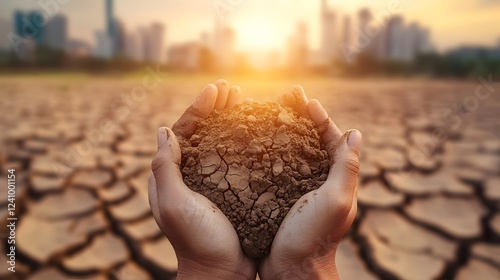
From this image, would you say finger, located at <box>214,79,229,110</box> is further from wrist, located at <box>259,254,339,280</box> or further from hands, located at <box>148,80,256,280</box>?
wrist, located at <box>259,254,339,280</box>

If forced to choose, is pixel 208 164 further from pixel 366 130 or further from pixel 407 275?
pixel 366 130

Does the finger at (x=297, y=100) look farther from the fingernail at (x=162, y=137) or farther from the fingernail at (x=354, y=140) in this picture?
the fingernail at (x=162, y=137)

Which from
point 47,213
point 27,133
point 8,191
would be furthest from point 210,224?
point 27,133

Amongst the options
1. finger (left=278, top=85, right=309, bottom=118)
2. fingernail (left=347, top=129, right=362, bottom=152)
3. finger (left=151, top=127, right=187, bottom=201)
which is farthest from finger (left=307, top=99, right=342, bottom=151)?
finger (left=151, top=127, right=187, bottom=201)

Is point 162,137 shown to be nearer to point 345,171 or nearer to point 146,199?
point 345,171

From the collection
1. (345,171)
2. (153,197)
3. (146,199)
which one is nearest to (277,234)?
(345,171)

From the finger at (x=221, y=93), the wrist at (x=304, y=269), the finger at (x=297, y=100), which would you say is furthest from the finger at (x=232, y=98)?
the wrist at (x=304, y=269)
